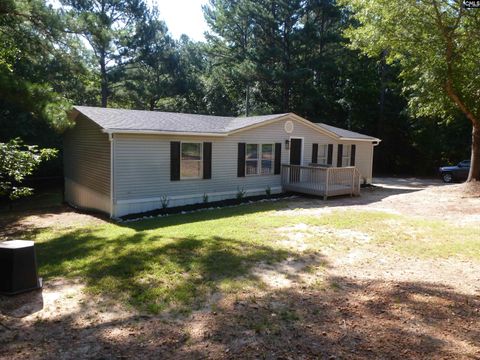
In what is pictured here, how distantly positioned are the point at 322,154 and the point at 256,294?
13781mm

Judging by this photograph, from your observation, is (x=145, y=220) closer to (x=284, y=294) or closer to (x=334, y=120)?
(x=284, y=294)

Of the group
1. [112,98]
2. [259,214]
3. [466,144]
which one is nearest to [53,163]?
[112,98]

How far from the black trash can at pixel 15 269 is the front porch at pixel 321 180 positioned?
1112 centimetres

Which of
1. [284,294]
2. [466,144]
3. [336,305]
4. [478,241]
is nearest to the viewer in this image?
[336,305]

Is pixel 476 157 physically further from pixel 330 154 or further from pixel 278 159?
pixel 278 159

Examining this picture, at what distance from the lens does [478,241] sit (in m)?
7.68

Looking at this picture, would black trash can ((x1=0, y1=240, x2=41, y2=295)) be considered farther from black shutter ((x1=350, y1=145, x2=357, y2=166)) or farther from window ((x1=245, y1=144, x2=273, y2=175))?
black shutter ((x1=350, y1=145, x2=357, y2=166))

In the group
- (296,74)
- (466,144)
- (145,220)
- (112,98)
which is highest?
(296,74)

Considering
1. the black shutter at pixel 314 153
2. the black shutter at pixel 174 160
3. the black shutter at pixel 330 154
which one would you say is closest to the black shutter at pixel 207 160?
the black shutter at pixel 174 160

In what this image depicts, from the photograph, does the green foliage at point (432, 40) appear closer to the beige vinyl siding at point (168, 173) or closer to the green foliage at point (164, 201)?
the beige vinyl siding at point (168, 173)

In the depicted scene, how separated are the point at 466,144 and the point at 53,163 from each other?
27.4m

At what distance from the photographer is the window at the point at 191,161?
1316 cm

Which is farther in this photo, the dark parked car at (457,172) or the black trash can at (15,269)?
the dark parked car at (457,172)

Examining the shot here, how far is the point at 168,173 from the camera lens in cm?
1278
